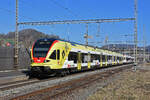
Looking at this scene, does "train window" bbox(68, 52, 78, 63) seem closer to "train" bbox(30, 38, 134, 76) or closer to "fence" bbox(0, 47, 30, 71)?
"train" bbox(30, 38, 134, 76)

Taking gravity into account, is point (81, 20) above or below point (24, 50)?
above

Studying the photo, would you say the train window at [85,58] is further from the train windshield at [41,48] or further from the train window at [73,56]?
the train windshield at [41,48]

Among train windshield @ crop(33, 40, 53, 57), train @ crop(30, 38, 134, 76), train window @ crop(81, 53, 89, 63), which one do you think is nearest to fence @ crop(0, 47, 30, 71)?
train @ crop(30, 38, 134, 76)

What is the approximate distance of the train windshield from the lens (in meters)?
17.8

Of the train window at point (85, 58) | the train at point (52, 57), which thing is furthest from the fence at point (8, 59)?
the train window at point (85, 58)

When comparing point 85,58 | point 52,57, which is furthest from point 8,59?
point 52,57

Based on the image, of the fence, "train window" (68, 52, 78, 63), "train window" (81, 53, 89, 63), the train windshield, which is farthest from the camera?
the fence

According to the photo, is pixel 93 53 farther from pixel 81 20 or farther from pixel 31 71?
pixel 31 71

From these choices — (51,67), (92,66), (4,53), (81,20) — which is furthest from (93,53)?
(51,67)

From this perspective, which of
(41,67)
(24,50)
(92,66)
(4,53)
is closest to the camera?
(41,67)

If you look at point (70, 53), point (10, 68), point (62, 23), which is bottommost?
point (10, 68)

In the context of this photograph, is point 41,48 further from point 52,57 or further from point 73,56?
point 73,56

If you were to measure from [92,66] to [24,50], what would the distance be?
9.79 metres

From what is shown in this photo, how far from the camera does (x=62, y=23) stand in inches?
1182
